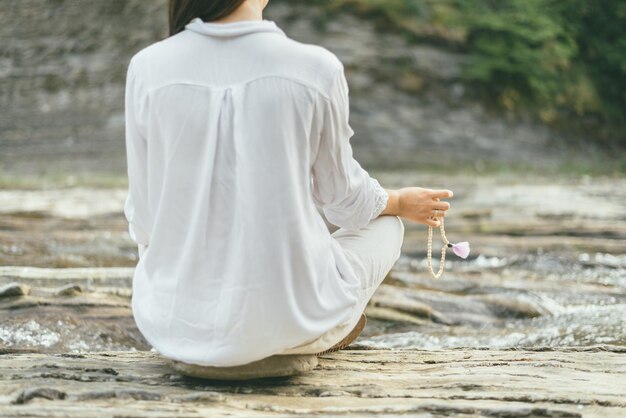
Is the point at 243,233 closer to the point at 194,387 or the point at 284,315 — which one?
the point at 284,315

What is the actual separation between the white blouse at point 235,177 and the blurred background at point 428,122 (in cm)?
316

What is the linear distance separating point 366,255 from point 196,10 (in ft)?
3.03

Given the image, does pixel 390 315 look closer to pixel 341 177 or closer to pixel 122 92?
pixel 341 177

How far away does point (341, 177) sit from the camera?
2.60 meters

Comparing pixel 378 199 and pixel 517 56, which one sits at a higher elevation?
pixel 378 199

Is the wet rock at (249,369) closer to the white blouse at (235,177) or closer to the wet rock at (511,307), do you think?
the white blouse at (235,177)

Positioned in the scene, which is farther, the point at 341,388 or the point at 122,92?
the point at 122,92

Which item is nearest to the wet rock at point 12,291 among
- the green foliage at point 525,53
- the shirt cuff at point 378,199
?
the shirt cuff at point 378,199

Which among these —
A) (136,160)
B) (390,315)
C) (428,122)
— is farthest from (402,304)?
(428,122)

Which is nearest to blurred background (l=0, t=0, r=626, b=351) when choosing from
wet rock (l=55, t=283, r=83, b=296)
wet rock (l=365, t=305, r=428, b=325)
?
wet rock (l=365, t=305, r=428, b=325)

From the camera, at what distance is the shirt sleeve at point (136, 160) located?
2.54 m

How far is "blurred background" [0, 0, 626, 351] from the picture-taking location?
6.88 m

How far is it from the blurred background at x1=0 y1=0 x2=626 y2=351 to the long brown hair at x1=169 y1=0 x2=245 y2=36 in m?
3.29

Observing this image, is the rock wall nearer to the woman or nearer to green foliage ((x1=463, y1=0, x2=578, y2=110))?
green foliage ((x1=463, y1=0, x2=578, y2=110))
